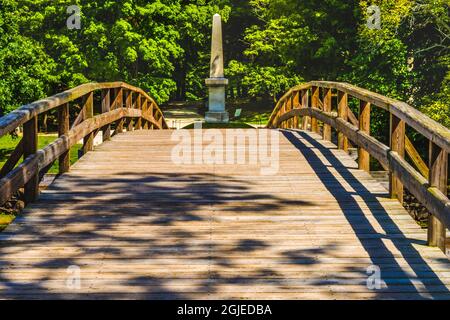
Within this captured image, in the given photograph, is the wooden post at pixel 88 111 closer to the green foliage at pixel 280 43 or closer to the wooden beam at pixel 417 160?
the wooden beam at pixel 417 160

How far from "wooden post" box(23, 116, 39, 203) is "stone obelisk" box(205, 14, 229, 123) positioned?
1091 inches

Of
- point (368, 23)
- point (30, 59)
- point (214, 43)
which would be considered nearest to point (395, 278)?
point (30, 59)

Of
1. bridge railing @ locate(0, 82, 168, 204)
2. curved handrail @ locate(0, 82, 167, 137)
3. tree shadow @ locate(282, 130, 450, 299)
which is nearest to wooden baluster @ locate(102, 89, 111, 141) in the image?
bridge railing @ locate(0, 82, 168, 204)

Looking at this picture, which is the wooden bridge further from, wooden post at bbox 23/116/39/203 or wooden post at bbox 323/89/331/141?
wooden post at bbox 323/89/331/141

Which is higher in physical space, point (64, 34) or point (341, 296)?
point (64, 34)

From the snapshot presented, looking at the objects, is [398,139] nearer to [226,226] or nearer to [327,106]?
[226,226]

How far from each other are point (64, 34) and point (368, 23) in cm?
1642

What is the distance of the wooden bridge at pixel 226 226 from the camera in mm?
5816

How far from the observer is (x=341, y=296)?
5.54 m

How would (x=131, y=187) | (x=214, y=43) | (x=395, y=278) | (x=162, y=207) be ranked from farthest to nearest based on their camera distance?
(x=214, y=43), (x=131, y=187), (x=162, y=207), (x=395, y=278)

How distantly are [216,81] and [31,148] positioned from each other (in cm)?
2804

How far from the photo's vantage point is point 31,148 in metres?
8.23

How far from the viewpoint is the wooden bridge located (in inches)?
229
